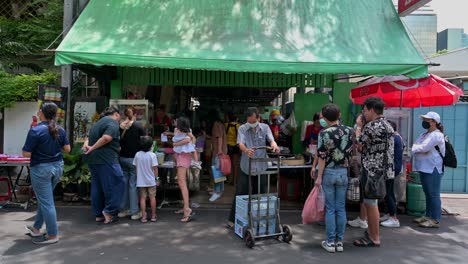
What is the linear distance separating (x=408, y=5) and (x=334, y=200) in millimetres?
4342

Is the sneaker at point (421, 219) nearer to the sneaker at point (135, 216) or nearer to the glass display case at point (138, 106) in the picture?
the sneaker at point (135, 216)

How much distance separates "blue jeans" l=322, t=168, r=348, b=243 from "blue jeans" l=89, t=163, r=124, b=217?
10.0 feet

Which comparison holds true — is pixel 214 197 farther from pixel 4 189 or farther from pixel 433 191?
pixel 4 189

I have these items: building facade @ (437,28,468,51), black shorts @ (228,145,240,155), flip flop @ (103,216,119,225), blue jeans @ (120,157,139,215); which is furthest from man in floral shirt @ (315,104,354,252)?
building facade @ (437,28,468,51)

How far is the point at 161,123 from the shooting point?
8.98 metres

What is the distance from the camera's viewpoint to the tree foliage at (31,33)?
32.2 ft

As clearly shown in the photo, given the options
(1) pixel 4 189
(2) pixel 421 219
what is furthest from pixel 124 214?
(2) pixel 421 219

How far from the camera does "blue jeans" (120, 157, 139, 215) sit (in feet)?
20.6

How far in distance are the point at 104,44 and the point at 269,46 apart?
2710mm

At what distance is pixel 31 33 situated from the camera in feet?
34.0

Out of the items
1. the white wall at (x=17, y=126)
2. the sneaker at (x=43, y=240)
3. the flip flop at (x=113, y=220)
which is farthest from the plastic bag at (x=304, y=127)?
the white wall at (x=17, y=126)

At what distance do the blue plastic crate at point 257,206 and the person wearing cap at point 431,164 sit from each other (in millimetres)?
2496

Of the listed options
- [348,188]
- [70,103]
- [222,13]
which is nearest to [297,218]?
[348,188]

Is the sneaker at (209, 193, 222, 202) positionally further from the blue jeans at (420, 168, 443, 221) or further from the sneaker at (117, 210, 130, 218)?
the blue jeans at (420, 168, 443, 221)
